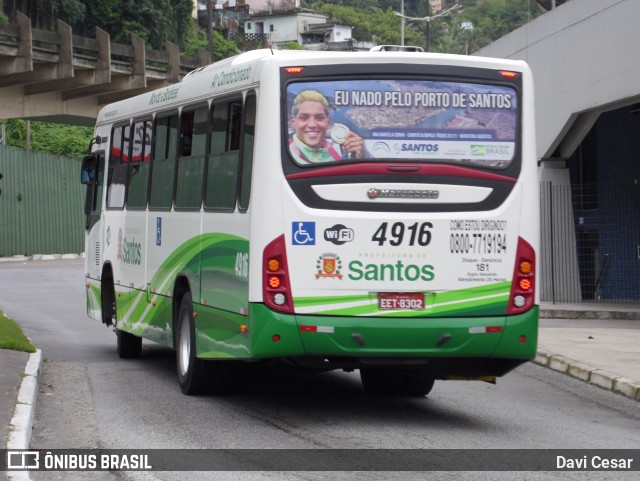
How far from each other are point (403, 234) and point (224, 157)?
211cm

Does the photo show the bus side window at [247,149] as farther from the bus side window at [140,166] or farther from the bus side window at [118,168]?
the bus side window at [118,168]

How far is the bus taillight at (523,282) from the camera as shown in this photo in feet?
36.2

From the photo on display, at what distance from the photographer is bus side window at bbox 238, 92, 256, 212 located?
11109mm

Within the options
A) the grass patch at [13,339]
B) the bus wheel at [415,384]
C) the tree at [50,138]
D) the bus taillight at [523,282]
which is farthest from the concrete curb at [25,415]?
the tree at [50,138]

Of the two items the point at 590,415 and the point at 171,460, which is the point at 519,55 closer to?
the point at 590,415

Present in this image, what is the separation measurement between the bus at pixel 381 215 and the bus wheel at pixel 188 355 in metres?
0.82

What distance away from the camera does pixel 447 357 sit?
35.9 ft

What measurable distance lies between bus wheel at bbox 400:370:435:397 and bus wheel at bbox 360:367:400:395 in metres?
0.09

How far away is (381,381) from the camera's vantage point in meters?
13.3

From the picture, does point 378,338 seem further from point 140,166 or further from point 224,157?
point 140,166

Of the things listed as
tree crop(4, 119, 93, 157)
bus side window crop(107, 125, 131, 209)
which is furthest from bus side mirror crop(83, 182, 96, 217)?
tree crop(4, 119, 93, 157)

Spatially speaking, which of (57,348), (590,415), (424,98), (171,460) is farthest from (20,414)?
(57,348)

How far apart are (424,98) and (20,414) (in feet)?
14.3

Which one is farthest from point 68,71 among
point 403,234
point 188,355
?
point 403,234
